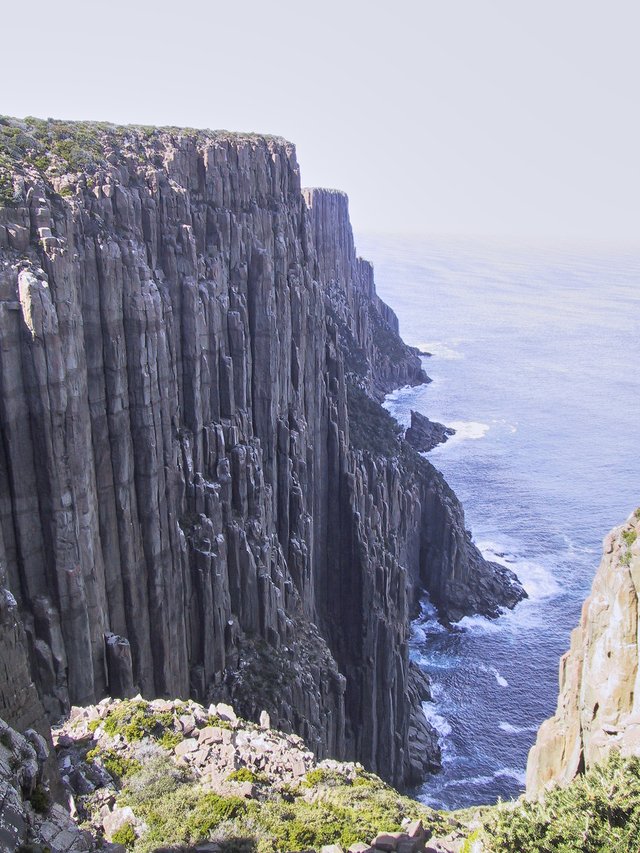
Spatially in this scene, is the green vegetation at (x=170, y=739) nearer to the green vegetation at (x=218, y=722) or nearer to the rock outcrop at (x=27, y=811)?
the green vegetation at (x=218, y=722)

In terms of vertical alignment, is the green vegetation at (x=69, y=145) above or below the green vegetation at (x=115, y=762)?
above

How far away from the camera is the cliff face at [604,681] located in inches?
1088

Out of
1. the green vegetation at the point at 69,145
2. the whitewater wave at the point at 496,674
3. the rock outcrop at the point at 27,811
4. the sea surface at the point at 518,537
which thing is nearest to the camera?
the rock outcrop at the point at 27,811

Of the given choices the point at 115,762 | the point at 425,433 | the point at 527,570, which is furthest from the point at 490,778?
the point at 425,433

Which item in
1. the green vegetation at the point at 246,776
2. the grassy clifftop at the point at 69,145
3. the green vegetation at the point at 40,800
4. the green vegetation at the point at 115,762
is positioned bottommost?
the green vegetation at the point at 246,776

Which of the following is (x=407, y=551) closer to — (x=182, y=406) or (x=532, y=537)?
(x=532, y=537)

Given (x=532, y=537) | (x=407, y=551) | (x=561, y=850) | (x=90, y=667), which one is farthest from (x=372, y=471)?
(x=561, y=850)

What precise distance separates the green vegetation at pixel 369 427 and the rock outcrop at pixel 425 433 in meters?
33.7

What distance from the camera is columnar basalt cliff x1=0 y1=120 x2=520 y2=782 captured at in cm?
3884

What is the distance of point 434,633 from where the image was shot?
335ft

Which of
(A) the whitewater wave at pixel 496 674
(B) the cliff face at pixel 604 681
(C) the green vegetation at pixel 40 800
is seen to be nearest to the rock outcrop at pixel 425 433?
(A) the whitewater wave at pixel 496 674

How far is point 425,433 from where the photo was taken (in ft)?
527

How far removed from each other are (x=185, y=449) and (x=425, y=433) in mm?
110827

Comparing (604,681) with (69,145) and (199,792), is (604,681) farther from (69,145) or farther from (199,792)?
(69,145)
